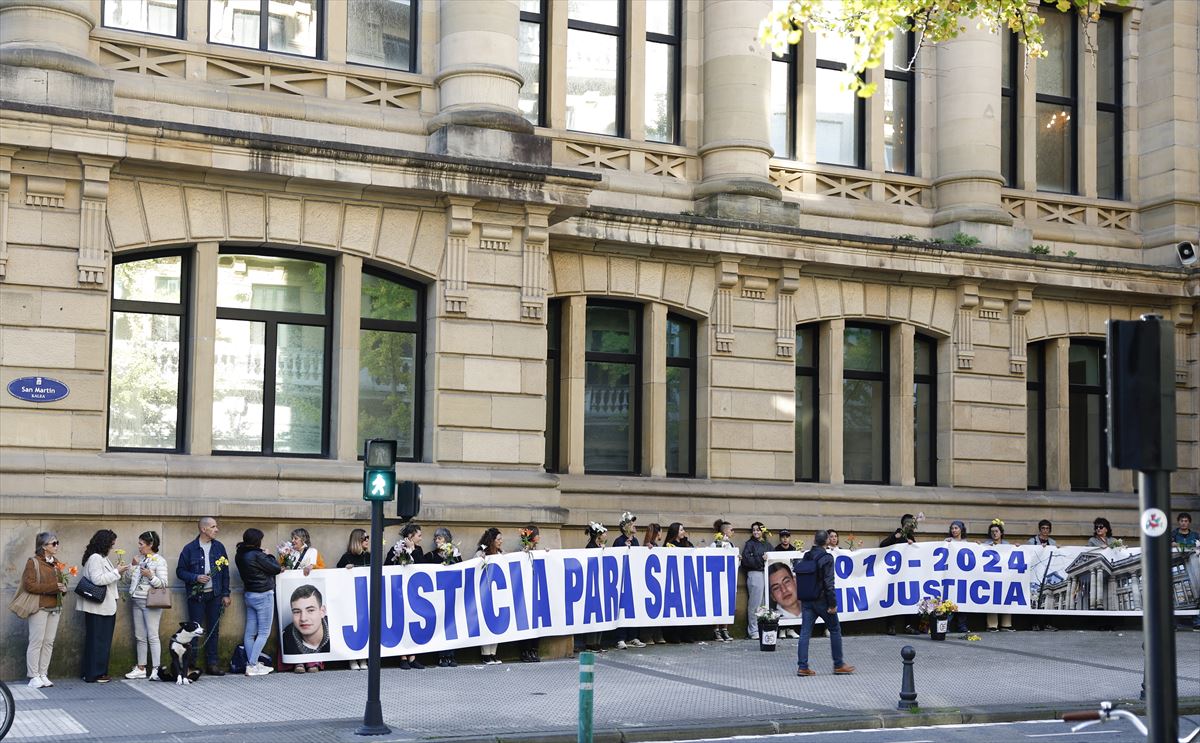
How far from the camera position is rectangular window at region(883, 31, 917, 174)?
26625mm

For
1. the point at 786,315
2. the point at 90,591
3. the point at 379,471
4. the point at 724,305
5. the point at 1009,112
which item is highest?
the point at 1009,112

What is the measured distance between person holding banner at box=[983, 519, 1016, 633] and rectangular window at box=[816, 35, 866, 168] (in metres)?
6.88

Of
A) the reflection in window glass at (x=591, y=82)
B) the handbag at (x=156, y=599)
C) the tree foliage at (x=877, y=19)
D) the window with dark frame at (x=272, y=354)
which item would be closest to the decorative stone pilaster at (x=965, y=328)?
the reflection in window glass at (x=591, y=82)

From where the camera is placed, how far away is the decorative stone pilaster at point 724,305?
2384cm

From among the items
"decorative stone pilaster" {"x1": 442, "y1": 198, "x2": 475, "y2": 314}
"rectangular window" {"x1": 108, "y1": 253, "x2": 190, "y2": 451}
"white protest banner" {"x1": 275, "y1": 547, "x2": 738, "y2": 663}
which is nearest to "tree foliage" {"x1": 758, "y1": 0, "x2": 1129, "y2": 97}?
"decorative stone pilaster" {"x1": 442, "y1": 198, "x2": 475, "y2": 314}

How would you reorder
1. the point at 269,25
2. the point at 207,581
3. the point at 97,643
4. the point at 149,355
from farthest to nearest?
the point at 269,25
the point at 149,355
the point at 207,581
the point at 97,643

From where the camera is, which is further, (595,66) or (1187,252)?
(1187,252)

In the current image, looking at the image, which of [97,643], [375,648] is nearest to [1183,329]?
[375,648]

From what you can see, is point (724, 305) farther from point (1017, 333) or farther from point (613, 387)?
point (1017, 333)

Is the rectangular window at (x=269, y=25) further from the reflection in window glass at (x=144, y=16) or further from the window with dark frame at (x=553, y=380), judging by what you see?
the window with dark frame at (x=553, y=380)

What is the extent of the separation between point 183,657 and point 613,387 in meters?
9.15

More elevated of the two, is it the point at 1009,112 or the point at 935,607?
the point at 1009,112

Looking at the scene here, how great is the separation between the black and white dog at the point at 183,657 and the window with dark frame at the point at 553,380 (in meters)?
7.42

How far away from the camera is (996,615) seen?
80.8 ft
